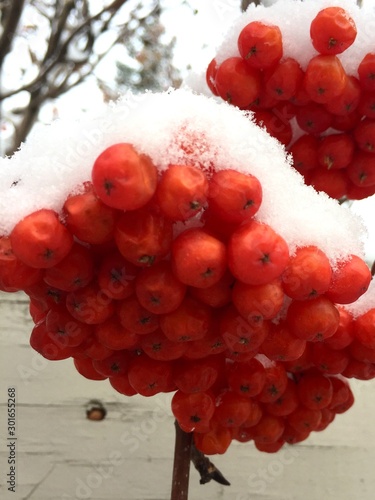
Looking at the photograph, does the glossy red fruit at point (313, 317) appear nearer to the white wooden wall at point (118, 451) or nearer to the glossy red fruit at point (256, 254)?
the glossy red fruit at point (256, 254)

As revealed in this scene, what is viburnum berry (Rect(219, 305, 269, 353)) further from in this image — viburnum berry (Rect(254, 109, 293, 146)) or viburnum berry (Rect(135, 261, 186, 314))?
viburnum berry (Rect(254, 109, 293, 146))

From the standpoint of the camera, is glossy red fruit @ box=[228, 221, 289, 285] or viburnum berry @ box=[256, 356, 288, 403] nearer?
glossy red fruit @ box=[228, 221, 289, 285]

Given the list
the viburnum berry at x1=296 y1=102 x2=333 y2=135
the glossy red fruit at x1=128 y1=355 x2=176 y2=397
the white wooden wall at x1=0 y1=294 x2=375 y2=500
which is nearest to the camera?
the glossy red fruit at x1=128 y1=355 x2=176 y2=397

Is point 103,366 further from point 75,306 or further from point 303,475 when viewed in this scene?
point 303,475

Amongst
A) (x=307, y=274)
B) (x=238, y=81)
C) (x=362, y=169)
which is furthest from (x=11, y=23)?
(x=307, y=274)

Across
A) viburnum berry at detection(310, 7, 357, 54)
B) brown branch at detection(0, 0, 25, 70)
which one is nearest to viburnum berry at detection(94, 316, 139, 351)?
viburnum berry at detection(310, 7, 357, 54)

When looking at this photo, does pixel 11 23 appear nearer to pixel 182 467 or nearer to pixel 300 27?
pixel 300 27
